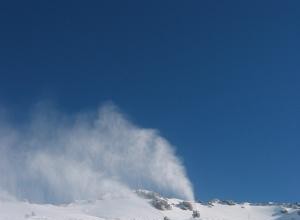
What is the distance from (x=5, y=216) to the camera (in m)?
199

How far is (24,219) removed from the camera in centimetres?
19962

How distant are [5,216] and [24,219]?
265 inches
